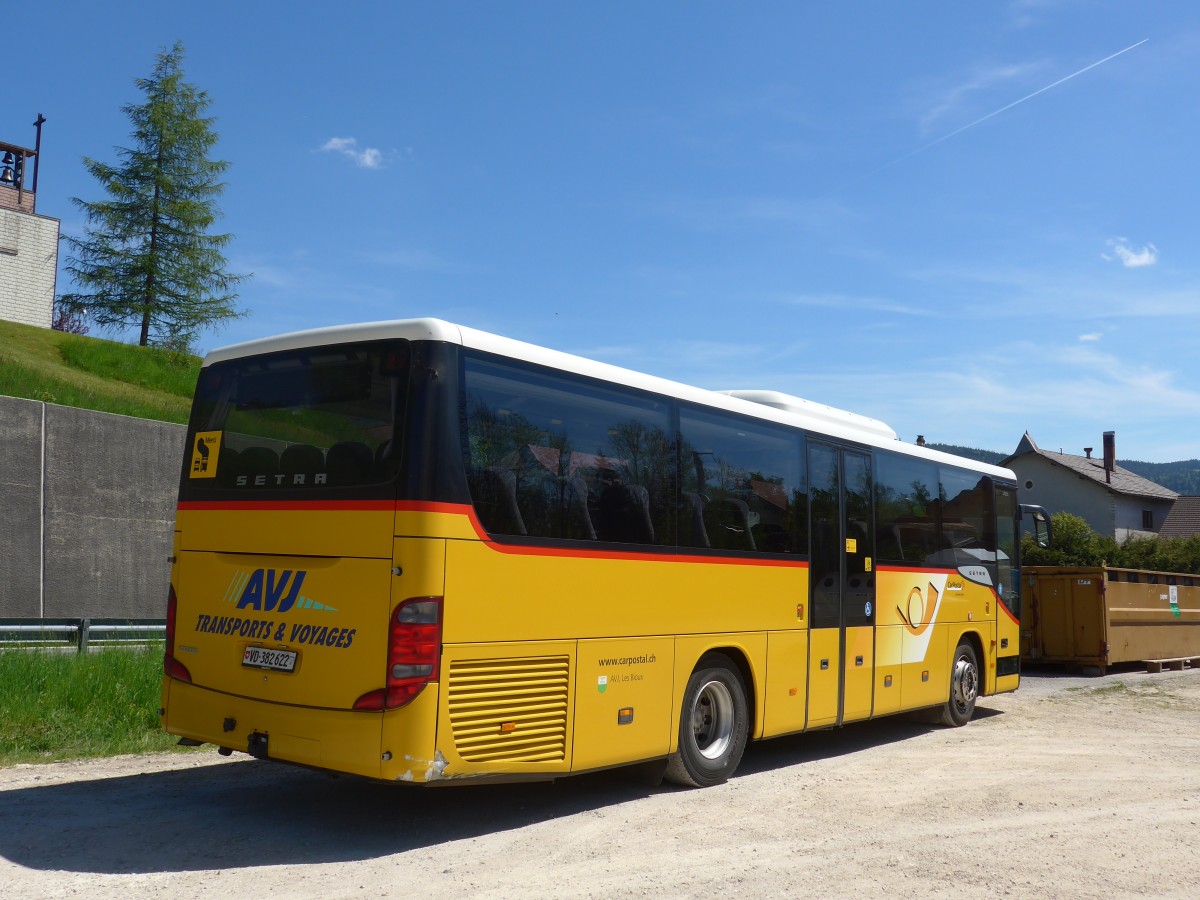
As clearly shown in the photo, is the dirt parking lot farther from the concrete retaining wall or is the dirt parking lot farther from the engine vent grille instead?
the concrete retaining wall

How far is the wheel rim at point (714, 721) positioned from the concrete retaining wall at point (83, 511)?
Answer: 11857 millimetres

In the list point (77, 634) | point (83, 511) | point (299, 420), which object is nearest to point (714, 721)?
point (299, 420)

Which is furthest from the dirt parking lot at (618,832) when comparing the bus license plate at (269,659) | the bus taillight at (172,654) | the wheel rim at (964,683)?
the wheel rim at (964,683)

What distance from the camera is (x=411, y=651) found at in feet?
20.6

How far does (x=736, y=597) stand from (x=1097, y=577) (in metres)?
13.8

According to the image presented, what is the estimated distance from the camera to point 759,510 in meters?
9.28

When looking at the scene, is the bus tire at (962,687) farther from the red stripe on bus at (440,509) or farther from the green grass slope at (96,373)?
the green grass slope at (96,373)

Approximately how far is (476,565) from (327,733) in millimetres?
1301

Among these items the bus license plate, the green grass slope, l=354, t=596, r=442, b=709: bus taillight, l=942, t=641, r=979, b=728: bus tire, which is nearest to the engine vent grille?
l=354, t=596, r=442, b=709: bus taillight

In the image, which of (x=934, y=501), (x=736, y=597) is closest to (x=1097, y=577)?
(x=934, y=501)

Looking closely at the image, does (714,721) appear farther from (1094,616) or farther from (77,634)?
(1094,616)

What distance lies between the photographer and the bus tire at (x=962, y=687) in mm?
12641

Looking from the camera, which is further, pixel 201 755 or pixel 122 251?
pixel 122 251

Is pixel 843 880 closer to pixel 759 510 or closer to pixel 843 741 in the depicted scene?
pixel 759 510
